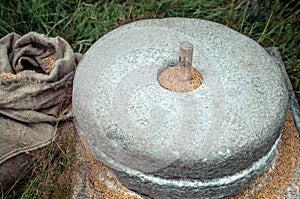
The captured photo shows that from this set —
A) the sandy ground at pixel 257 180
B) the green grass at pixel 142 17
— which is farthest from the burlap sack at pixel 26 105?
the green grass at pixel 142 17

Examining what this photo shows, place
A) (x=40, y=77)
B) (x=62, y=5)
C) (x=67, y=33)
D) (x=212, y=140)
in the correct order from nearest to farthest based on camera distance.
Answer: (x=212, y=140) < (x=40, y=77) < (x=67, y=33) < (x=62, y=5)

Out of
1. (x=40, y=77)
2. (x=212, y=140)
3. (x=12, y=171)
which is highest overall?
(x=212, y=140)

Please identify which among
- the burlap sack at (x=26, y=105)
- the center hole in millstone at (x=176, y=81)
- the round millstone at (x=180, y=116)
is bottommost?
the burlap sack at (x=26, y=105)

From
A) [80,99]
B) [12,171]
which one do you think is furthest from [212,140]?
[12,171]

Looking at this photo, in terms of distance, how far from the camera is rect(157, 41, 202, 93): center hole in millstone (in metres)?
1.87

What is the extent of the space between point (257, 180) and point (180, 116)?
54 centimetres

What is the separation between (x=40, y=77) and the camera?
229 centimetres

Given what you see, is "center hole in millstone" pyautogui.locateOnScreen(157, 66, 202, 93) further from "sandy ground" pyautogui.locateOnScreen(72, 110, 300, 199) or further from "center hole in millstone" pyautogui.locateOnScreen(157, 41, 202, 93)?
"sandy ground" pyautogui.locateOnScreen(72, 110, 300, 199)

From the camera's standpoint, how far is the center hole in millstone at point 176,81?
6.35ft

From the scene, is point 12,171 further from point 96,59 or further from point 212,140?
point 212,140

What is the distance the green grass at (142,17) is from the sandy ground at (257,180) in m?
0.83

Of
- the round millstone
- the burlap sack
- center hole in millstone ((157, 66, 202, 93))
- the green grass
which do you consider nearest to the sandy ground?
the round millstone

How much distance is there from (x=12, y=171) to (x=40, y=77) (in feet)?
1.64

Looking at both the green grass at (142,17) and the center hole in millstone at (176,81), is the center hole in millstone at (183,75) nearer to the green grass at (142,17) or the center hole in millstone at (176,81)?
the center hole in millstone at (176,81)
